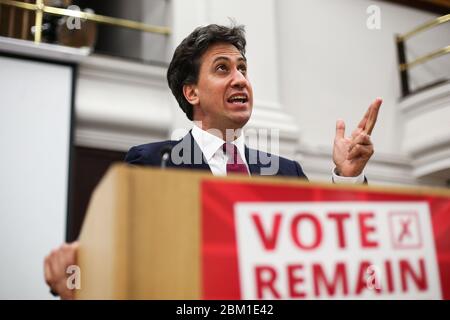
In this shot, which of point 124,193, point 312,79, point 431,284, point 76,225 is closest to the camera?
point 124,193

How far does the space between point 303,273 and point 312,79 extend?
4.25 meters

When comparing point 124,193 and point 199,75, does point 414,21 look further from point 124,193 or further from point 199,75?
point 124,193

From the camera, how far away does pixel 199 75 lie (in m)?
2.18

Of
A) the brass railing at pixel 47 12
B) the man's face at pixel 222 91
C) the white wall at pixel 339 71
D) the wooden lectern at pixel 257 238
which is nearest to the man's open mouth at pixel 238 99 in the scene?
the man's face at pixel 222 91

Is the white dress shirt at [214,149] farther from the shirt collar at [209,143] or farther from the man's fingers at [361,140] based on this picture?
the man's fingers at [361,140]

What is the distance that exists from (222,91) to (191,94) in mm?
153

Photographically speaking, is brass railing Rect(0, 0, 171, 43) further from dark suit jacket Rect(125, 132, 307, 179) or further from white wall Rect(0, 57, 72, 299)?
dark suit jacket Rect(125, 132, 307, 179)

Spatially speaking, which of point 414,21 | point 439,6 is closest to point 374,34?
point 414,21

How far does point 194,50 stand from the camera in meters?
2.19

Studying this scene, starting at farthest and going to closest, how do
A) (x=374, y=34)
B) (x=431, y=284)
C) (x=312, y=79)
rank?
(x=374, y=34)
(x=312, y=79)
(x=431, y=284)

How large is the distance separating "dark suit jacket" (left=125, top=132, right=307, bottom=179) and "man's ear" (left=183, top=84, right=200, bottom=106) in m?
0.25

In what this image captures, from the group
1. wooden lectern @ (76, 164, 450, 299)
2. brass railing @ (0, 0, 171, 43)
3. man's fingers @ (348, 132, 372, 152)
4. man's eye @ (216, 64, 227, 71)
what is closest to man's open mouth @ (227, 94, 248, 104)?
man's eye @ (216, 64, 227, 71)

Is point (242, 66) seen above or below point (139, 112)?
below

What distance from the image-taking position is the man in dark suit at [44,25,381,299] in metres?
→ 1.68
